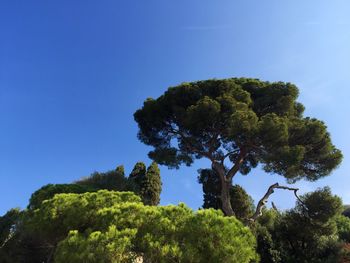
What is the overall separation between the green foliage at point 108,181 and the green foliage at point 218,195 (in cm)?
464

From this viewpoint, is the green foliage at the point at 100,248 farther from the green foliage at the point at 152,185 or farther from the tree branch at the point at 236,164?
the green foliage at the point at 152,185

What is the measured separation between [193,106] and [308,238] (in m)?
8.27

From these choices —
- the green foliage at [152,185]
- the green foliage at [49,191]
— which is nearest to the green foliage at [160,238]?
the green foliage at [49,191]

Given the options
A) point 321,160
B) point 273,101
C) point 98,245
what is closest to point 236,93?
point 273,101

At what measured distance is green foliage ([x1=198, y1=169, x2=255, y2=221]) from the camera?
18.6m

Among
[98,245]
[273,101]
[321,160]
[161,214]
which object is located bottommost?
[98,245]

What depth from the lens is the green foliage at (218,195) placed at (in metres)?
18.6

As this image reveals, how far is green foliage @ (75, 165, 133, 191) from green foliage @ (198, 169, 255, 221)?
4640 millimetres

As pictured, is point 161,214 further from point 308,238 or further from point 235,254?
point 308,238

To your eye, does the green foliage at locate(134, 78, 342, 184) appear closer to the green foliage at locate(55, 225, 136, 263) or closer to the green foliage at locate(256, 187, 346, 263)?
the green foliage at locate(256, 187, 346, 263)

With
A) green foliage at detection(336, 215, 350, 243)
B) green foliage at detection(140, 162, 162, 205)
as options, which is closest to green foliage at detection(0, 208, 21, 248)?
green foliage at detection(140, 162, 162, 205)

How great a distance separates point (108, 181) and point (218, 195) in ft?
22.2

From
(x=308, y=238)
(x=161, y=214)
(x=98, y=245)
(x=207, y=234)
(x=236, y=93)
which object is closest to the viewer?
(x=98, y=245)

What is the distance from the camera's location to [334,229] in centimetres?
1532
